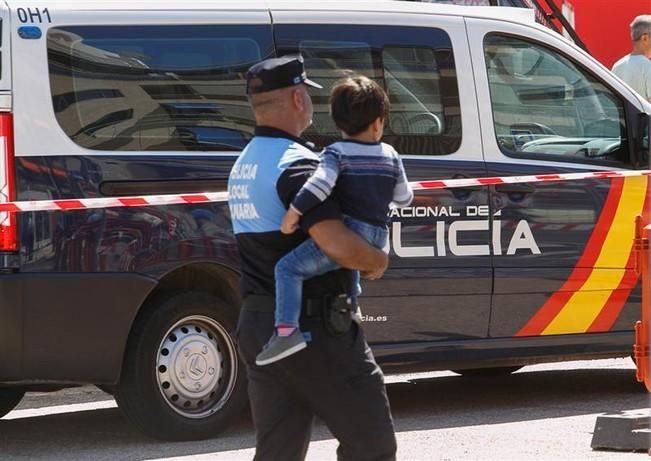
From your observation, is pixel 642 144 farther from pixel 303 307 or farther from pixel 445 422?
pixel 303 307

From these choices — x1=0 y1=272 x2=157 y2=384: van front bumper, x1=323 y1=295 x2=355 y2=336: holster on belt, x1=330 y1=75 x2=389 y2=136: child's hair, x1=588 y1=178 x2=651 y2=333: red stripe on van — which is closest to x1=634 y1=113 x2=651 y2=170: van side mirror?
x1=588 y1=178 x2=651 y2=333: red stripe on van

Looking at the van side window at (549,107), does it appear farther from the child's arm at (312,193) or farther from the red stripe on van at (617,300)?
the child's arm at (312,193)

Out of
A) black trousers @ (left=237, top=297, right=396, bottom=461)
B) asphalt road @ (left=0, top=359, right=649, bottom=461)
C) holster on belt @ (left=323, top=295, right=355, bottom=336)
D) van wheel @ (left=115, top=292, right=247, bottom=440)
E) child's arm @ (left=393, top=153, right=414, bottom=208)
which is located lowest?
asphalt road @ (left=0, top=359, right=649, bottom=461)

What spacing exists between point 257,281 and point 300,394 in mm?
347

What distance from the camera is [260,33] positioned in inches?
285

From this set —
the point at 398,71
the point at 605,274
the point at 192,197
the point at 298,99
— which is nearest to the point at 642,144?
the point at 605,274

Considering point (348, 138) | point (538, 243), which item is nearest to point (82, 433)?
point (538, 243)

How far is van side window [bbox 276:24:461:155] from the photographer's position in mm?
7352

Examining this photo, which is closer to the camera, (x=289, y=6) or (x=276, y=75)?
(x=276, y=75)

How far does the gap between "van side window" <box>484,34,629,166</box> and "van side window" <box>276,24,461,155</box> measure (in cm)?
29

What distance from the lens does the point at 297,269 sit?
414 centimetres

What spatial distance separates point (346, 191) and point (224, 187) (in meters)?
2.99

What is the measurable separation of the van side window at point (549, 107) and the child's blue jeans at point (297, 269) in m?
3.70

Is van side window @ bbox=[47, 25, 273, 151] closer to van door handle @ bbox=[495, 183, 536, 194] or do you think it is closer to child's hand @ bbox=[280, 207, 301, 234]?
van door handle @ bbox=[495, 183, 536, 194]
